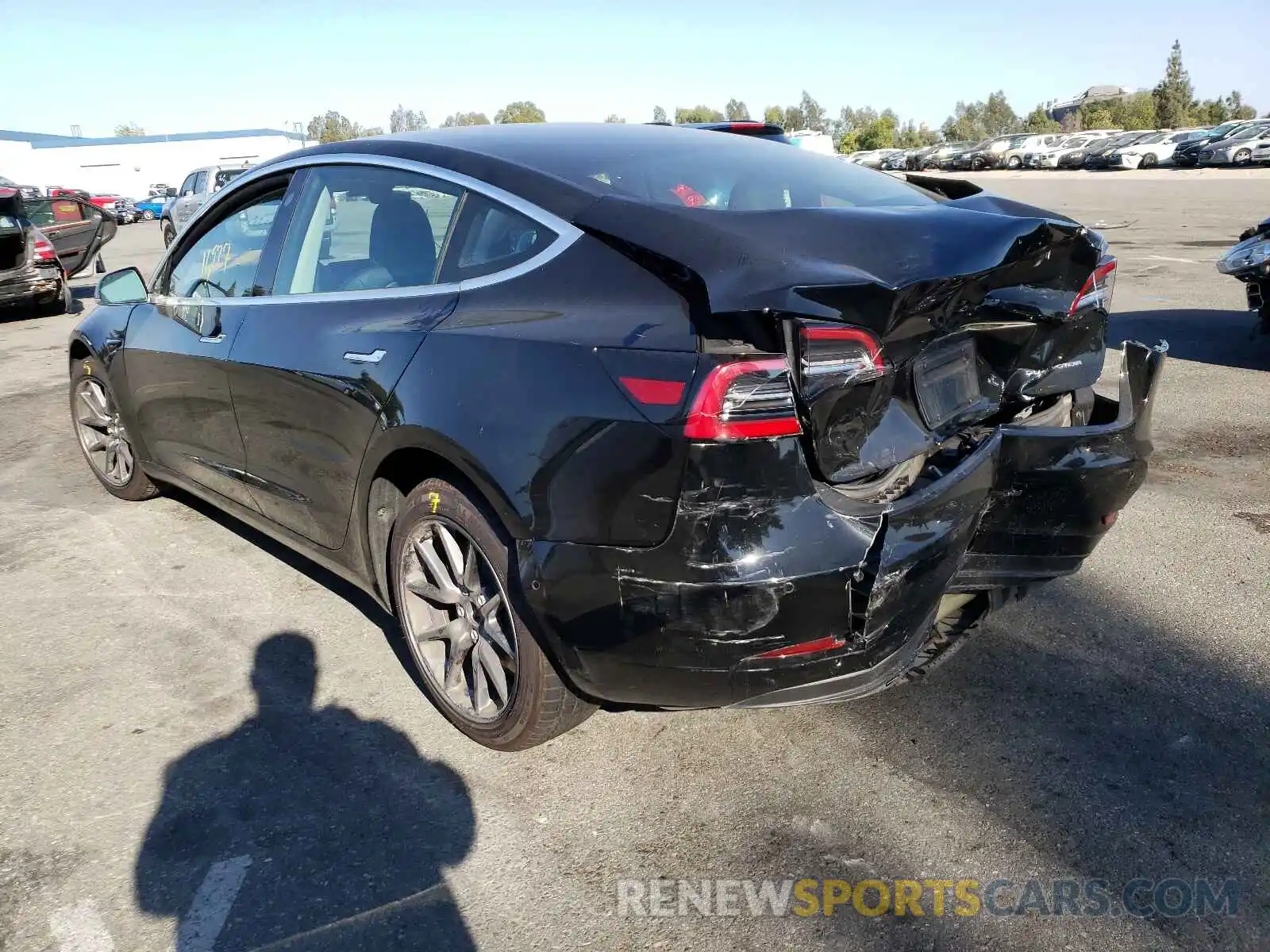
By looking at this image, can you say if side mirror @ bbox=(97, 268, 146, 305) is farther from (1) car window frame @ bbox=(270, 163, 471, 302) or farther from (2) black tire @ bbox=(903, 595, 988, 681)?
(2) black tire @ bbox=(903, 595, 988, 681)

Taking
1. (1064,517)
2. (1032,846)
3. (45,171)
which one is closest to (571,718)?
(1032,846)

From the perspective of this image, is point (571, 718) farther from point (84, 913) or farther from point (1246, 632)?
point (1246, 632)

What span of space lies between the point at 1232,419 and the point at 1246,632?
3117 millimetres

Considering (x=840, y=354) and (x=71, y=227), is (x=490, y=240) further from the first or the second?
(x=71, y=227)

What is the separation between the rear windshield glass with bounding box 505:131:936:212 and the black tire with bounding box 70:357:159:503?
3089 millimetres

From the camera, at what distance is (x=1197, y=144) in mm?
41500

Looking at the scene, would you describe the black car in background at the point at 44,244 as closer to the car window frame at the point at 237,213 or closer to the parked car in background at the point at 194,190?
the parked car in background at the point at 194,190

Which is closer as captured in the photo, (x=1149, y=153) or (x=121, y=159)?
(x=1149, y=153)

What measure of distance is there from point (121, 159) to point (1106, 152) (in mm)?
79070

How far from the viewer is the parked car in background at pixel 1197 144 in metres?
41.0

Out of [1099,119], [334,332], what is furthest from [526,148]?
[1099,119]

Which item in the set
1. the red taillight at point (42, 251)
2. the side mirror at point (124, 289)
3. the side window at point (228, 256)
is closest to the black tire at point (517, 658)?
the side window at point (228, 256)

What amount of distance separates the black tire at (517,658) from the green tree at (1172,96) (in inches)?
2904

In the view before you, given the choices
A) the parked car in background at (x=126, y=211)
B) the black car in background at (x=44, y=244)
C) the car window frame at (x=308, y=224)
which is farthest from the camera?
the parked car in background at (x=126, y=211)
